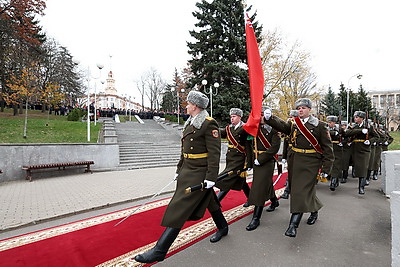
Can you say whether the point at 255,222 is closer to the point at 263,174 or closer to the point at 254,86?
the point at 263,174

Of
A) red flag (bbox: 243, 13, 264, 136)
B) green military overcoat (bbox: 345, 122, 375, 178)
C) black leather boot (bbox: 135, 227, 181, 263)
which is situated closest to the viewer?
black leather boot (bbox: 135, 227, 181, 263)

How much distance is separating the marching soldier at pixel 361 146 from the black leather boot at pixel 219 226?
16.1 feet

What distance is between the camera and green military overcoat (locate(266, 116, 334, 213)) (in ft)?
13.0

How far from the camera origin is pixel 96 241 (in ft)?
12.3

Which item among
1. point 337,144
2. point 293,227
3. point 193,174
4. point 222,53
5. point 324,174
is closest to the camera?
point 193,174

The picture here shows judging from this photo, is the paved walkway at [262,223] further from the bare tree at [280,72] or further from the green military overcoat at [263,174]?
the bare tree at [280,72]

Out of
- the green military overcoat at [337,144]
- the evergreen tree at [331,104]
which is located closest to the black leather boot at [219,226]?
the green military overcoat at [337,144]

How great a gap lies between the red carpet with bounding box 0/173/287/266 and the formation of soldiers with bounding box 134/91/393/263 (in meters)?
0.45

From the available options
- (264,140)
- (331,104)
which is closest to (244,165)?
(264,140)

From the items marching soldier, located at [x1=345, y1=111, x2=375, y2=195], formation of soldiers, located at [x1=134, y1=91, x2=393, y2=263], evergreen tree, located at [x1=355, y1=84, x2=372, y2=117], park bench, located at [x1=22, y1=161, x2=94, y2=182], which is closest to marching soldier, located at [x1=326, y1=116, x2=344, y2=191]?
marching soldier, located at [x1=345, y1=111, x2=375, y2=195]

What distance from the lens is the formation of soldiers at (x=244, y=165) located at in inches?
123

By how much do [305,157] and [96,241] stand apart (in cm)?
353

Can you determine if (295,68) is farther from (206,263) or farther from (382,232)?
(206,263)

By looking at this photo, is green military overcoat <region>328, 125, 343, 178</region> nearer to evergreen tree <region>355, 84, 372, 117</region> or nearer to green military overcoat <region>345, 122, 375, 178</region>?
green military overcoat <region>345, 122, 375, 178</region>
